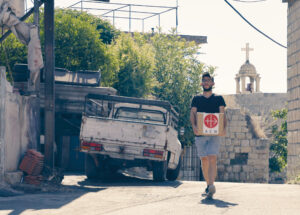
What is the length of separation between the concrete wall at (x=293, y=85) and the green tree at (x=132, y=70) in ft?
42.6

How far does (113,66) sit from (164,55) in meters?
7.04

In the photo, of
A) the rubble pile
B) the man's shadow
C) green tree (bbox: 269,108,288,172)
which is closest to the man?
the man's shadow

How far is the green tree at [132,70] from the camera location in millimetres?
26578

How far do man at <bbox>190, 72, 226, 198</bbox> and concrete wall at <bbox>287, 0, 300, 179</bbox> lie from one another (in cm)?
→ 568

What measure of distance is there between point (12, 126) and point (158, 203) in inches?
156

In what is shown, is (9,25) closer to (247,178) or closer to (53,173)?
(53,173)

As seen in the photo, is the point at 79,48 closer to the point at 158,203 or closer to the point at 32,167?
the point at 32,167

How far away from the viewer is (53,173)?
1108 cm

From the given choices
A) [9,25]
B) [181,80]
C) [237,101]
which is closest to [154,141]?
[9,25]

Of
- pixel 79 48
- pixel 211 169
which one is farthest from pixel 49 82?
pixel 79 48

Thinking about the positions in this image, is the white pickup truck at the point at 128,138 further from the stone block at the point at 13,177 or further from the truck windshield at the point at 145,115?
the stone block at the point at 13,177

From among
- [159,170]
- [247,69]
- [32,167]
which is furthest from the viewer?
[247,69]

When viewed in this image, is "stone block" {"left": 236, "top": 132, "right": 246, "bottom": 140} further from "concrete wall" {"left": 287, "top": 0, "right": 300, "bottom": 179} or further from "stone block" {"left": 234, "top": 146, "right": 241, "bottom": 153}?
"concrete wall" {"left": 287, "top": 0, "right": 300, "bottom": 179}

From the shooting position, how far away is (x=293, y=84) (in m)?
13.9
